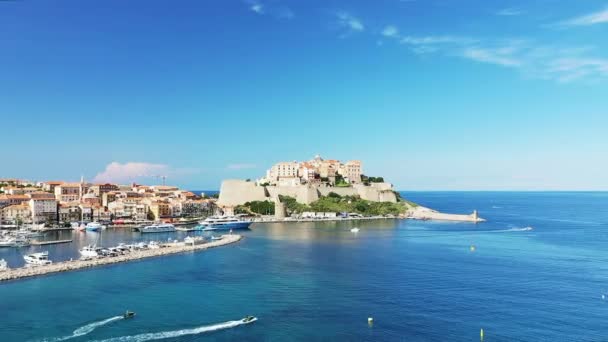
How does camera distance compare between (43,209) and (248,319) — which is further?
(43,209)

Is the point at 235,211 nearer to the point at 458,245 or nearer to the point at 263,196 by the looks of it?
the point at 263,196

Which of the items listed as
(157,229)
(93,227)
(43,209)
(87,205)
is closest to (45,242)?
(93,227)

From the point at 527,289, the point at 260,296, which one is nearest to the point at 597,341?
the point at 527,289

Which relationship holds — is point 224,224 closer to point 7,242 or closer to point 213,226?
point 213,226

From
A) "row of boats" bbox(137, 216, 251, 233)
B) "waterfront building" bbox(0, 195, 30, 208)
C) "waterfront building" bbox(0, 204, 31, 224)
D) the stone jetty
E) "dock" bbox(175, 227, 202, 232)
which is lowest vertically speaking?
the stone jetty

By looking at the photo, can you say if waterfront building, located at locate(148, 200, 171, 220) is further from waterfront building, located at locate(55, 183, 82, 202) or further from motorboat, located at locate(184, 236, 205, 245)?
motorboat, located at locate(184, 236, 205, 245)

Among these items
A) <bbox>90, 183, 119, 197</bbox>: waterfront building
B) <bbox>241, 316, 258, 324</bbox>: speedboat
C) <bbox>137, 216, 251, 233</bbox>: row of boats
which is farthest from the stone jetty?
<bbox>90, 183, 119, 197</bbox>: waterfront building

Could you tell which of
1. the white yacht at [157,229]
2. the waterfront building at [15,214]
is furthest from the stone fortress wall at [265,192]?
the waterfront building at [15,214]
